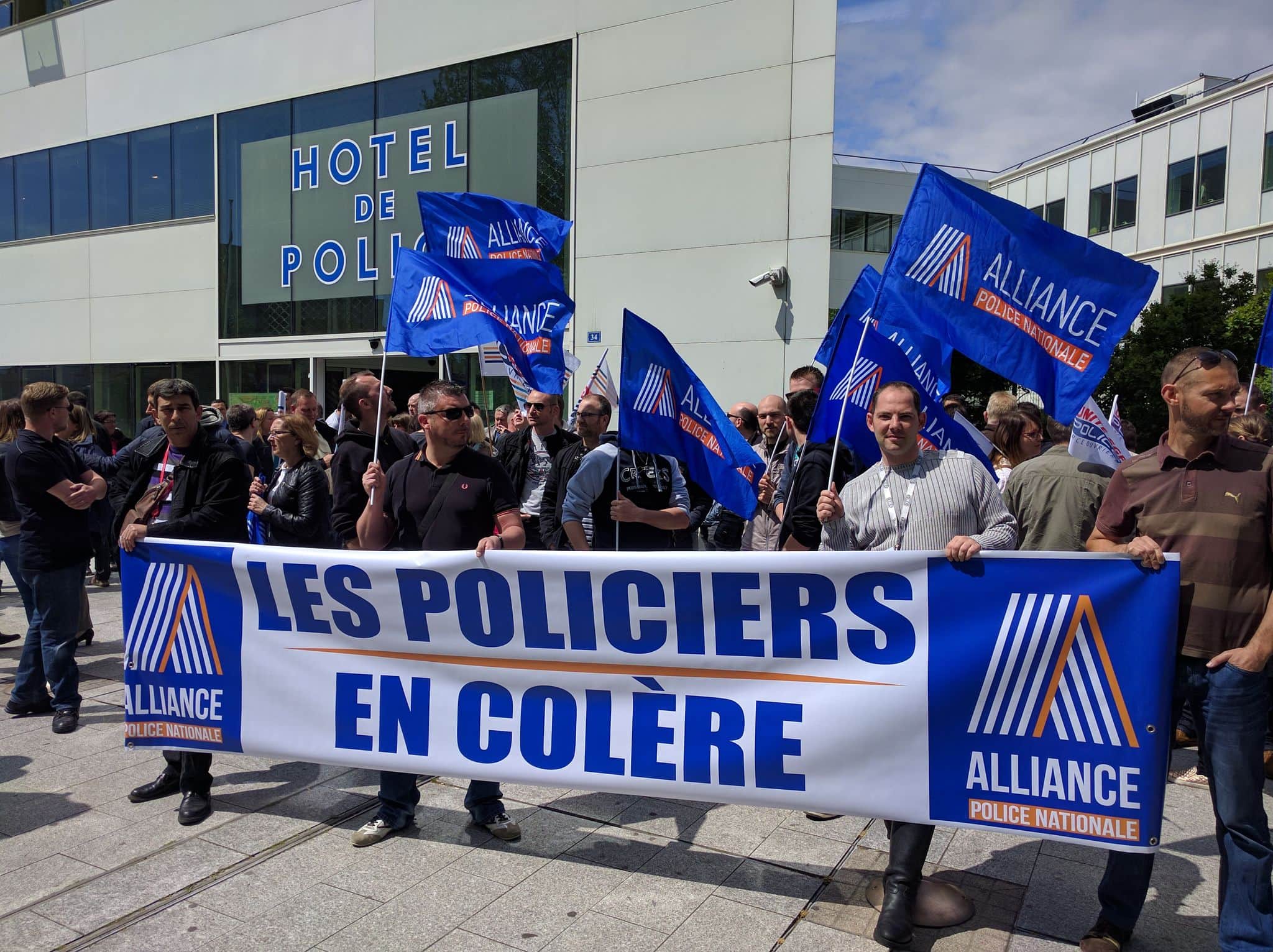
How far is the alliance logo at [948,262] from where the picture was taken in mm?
4199

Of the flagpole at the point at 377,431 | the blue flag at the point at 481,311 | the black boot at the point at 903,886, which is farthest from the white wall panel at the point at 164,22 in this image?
the black boot at the point at 903,886

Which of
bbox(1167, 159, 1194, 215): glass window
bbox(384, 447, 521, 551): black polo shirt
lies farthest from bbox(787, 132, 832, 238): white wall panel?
bbox(1167, 159, 1194, 215): glass window

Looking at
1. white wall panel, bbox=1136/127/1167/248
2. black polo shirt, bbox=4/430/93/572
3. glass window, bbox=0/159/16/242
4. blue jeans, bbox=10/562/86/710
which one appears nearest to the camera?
black polo shirt, bbox=4/430/93/572

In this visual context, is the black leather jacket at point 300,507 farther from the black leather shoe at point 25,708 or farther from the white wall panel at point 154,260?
the white wall panel at point 154,260

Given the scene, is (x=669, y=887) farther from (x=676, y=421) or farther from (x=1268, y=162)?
(x=1268, y=162)

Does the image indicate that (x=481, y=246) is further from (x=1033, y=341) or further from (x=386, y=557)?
(x=1033, y=341)

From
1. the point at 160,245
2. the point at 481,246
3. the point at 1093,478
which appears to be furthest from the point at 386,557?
the point at 160,245

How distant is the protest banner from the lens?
3.24 meters

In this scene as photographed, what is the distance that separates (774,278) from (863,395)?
11563mm

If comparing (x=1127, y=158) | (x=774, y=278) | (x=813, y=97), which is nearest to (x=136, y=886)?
(x=774, y=278)

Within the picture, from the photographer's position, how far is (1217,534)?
123 inches

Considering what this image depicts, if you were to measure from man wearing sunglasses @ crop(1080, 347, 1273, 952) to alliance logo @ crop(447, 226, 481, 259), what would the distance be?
20.2 ft

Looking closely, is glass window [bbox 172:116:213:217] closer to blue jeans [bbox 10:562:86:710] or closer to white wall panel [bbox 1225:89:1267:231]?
blue jeans [bbox 10:562:86:710]

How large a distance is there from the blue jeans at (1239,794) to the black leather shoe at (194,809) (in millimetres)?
4189
